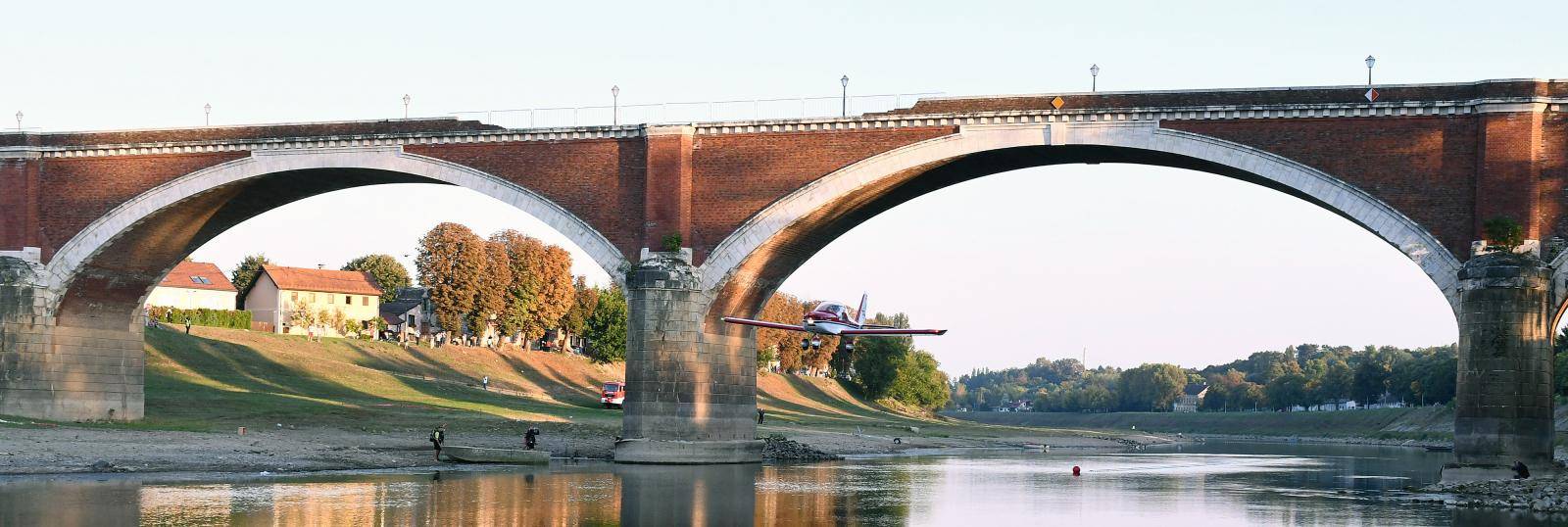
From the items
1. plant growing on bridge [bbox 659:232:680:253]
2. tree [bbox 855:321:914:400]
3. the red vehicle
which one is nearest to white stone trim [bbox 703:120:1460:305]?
plant growing on bridge [bbox 659:232:680:253]

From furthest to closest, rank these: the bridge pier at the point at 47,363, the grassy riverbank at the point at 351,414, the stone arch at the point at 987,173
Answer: the bridge pier at the point at 47,363
the grassy riverbank at the point at 351,414
the stone arch at the point at 987,173

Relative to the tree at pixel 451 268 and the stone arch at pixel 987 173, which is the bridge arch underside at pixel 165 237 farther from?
the tree at pixel 451 268

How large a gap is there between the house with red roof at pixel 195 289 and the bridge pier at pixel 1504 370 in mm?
106021

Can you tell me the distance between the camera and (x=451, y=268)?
396 feet

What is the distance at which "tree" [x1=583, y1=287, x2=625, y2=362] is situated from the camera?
13288 centimetres

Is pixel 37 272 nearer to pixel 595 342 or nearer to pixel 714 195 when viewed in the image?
pixel 714 195

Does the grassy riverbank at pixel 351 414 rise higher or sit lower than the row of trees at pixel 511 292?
lower

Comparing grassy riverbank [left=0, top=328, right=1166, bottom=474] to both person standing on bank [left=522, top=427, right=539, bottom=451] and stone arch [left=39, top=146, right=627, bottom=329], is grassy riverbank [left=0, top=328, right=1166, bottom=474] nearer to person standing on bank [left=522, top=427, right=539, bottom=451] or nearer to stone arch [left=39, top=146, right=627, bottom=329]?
person standing on bank [left=522, top=427, right=539, bottom=451]

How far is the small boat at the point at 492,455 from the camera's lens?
56469 millimetres

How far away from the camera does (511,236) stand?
5044 inches

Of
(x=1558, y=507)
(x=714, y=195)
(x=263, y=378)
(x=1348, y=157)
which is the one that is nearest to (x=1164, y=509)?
(x=1558, y=507)

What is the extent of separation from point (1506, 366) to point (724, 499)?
23.5 meters

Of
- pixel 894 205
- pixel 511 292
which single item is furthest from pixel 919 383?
pixel 894 205

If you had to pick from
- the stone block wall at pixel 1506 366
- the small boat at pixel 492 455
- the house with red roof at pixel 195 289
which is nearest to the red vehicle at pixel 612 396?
the small boat at pixel 492 455
